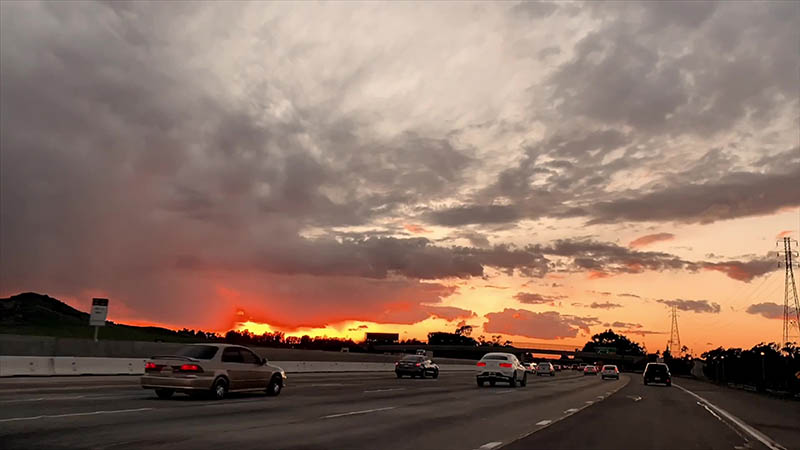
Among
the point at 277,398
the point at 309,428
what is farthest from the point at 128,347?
the point at 309,428

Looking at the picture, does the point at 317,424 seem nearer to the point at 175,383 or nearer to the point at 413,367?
the point at 175,383

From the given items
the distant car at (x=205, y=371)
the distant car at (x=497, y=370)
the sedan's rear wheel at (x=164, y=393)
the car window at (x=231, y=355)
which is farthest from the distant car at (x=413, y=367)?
the sedan's rear wheel at (x=164, y=393)

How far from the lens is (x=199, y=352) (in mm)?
20203

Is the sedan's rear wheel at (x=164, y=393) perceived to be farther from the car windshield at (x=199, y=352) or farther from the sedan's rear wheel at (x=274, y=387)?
the sedan's rear wheel at (x=274, y=387)

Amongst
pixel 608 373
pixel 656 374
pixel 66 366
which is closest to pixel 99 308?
pixel 66 366

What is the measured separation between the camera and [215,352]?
20391 mm

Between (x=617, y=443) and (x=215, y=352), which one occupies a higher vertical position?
(x=215, y=352)

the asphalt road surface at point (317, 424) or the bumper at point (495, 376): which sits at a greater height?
the bumper at point (495, 376)

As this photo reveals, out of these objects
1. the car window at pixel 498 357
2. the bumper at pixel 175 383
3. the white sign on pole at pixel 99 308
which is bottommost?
the bumper at pixel 175 383

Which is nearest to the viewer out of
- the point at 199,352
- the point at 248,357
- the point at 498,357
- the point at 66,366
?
the point at 199,352

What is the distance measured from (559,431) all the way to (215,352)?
10.3 m

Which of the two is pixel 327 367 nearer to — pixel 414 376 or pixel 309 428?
pixel 414 376

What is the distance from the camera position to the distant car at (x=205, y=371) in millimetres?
19266

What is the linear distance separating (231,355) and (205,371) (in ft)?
5.04
